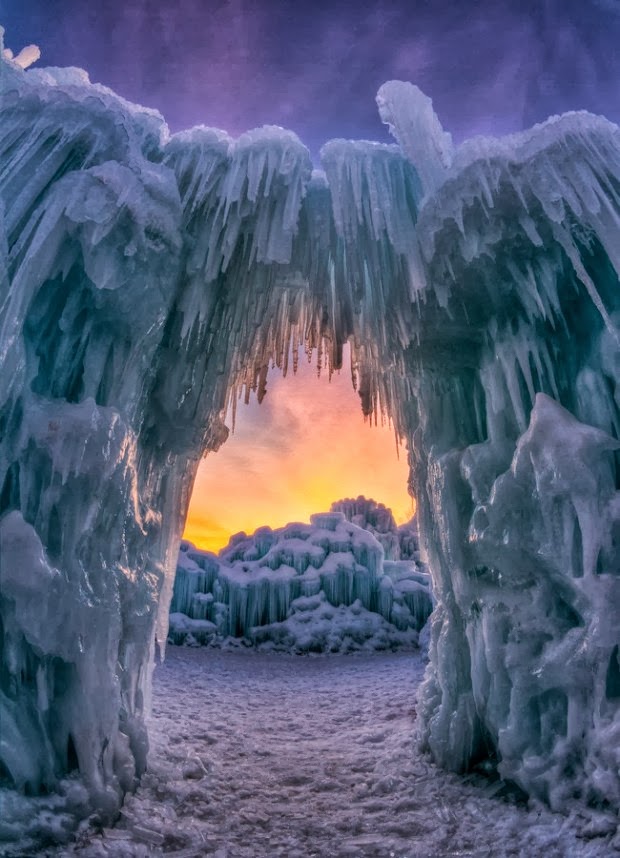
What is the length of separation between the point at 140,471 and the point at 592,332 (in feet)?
17.4

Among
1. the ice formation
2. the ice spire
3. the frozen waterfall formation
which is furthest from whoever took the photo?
the ice formation

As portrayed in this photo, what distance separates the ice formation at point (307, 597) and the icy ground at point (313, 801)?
1235 centimetres

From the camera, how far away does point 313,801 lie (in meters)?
4.88

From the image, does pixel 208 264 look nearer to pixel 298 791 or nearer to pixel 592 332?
pixel 592 332

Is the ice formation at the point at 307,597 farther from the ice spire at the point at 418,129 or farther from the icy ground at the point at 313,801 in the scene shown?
the ice spire at the point at 418,129

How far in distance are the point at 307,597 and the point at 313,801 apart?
57.1ft

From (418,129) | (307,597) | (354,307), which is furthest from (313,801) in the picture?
(307,597)

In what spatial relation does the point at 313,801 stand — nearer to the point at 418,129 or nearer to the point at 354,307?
the point at 354,307

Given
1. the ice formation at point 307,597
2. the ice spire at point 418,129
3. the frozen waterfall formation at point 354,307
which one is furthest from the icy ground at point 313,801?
the ice formation at point 307,597

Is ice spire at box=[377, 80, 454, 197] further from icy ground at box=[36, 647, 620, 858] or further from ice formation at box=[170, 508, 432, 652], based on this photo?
ice formation at box=[170, 508, 432, 652]

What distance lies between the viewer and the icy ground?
380 centimetres

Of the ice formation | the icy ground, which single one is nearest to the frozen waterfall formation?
the icy ground

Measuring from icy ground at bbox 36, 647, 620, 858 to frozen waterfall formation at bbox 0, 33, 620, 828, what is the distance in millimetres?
346

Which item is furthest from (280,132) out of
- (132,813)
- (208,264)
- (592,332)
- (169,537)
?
(132,813)
